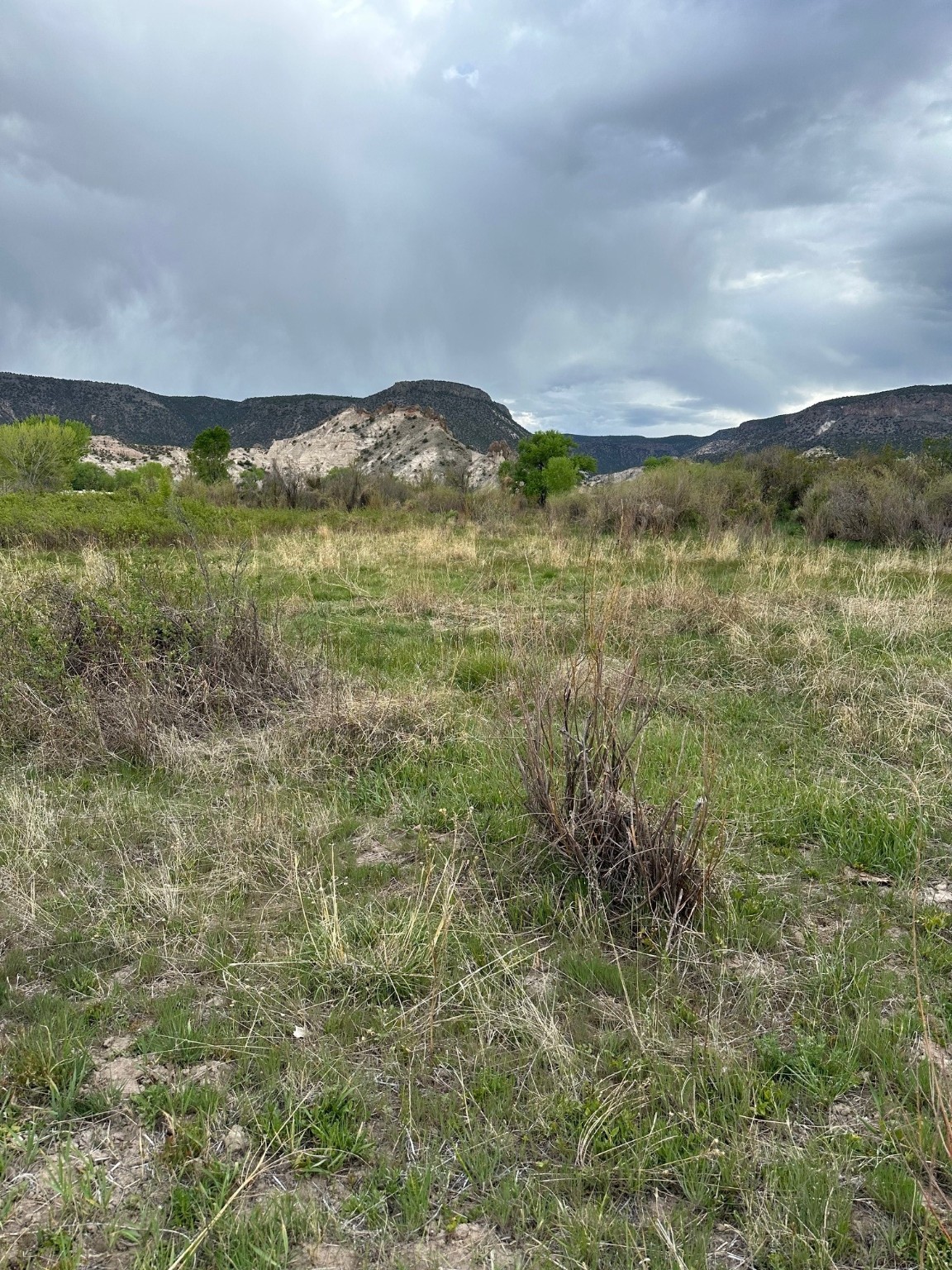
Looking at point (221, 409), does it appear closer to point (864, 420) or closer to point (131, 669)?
point (864, 420)

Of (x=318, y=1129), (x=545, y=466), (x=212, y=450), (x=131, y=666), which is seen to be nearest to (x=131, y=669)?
(x=131, y=666)

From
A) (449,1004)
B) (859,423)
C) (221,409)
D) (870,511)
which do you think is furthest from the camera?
(221,409)

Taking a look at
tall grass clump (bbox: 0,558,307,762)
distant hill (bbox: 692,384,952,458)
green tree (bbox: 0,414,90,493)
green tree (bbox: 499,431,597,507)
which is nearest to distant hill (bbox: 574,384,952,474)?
distant hill (bbox: 692,384,952,458)

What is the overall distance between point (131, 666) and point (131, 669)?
0.07 feet

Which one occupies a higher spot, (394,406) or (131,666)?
(394,406)

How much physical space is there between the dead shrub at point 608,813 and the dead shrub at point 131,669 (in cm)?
276

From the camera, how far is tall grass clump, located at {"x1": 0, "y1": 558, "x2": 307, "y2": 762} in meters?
4.95

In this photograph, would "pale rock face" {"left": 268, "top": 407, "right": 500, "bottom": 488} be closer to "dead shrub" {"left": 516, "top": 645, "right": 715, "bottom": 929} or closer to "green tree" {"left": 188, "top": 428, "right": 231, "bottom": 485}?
"green tree" {"left": 188, "top": 428, "right": 231, "bottom": 485}

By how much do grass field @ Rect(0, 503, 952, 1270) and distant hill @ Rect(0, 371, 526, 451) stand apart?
77.3m

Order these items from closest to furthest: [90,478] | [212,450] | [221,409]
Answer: [212,450] < [90,478] < [221,409]

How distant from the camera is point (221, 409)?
96500 millimetres

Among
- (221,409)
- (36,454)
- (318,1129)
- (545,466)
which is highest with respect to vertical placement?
(221,409)

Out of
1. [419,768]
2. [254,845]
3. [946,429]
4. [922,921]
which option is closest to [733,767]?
[922,921]

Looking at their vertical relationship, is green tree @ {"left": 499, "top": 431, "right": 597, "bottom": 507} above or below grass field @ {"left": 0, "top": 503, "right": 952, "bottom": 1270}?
above
